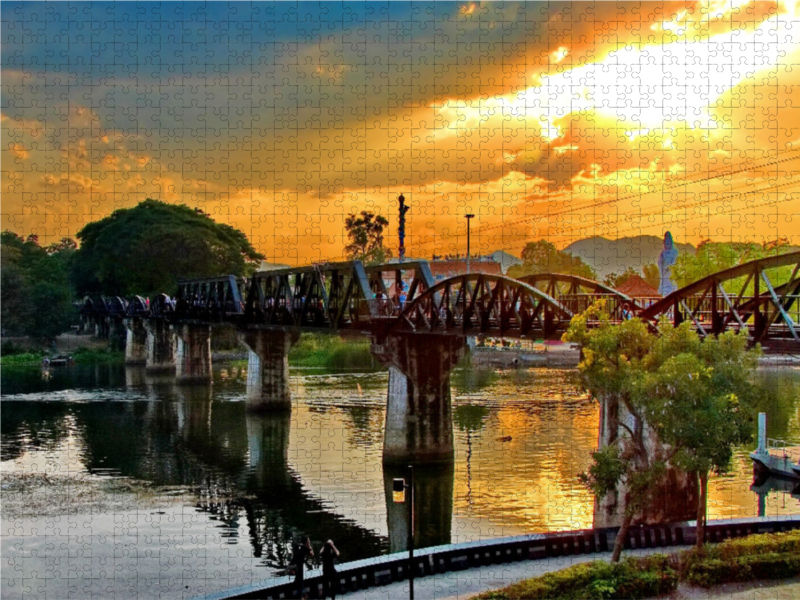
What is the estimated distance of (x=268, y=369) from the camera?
289 ft

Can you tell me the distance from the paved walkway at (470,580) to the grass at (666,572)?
88.4 inches

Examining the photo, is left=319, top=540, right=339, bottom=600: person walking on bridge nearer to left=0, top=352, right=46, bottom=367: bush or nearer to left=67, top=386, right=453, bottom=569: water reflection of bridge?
left=67, top=386, right=453, bottom=569: water reflection of bridge

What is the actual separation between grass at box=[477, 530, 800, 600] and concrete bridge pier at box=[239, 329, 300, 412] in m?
61.3

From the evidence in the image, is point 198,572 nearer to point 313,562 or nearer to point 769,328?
point 313,562

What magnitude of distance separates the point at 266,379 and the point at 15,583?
2050 inches

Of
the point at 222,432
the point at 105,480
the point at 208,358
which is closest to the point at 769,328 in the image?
the point at 105,480

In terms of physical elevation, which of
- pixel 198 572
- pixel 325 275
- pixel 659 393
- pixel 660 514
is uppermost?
pixel 325 275

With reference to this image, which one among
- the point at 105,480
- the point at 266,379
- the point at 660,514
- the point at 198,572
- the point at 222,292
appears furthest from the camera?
the point at 222,292

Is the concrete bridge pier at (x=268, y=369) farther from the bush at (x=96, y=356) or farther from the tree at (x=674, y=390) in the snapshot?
the bush at (x=96, y=356)

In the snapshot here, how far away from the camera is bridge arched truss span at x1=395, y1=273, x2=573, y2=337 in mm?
43281

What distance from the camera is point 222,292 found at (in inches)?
4254

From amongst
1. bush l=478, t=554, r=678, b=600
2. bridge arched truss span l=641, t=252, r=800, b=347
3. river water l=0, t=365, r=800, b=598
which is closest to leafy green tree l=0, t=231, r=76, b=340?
river water l=0, t=365, r=800, b=598

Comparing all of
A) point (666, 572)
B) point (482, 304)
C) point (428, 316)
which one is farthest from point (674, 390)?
point (428, 316)

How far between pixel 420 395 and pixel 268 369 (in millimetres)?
33114
